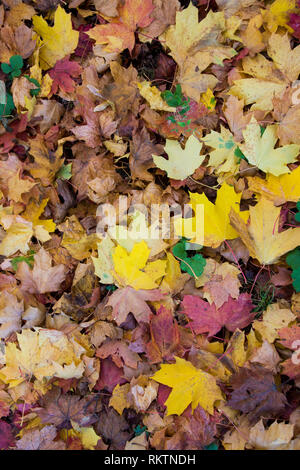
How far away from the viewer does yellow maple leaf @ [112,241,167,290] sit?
1235 millimetres

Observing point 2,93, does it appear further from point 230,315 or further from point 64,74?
point 230,315

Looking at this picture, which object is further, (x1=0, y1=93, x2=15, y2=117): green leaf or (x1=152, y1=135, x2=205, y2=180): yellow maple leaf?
(x1=0, y1=93, x2=15, y2=117): green leaf

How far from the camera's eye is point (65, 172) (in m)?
1.39

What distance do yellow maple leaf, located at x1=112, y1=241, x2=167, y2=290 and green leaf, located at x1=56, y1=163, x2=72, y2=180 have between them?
12.4 inches

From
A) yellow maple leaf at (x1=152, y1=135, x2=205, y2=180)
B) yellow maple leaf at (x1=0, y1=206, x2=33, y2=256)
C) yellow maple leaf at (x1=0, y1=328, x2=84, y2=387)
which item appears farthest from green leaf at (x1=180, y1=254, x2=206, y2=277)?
yellow maple leaf at (x1=0, y1=206, x2=33, y2=256)

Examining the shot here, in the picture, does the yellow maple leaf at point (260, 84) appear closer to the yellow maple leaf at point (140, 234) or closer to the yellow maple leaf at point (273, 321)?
the yellow maple leaf at point (140, 234)

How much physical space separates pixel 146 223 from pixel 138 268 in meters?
0.14

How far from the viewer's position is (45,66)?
1.42 m

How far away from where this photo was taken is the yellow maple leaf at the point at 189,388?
116cm

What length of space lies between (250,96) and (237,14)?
10.1 inches

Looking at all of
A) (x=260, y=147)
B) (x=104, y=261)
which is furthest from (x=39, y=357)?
(x=260, y=147)

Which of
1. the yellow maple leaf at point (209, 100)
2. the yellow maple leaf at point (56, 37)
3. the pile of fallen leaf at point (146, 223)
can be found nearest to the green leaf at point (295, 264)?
the pile of fallen leaf at point (146, 223)

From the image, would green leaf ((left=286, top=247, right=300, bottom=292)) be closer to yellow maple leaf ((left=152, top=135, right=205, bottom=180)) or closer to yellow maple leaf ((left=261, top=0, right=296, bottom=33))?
yellow maple leaf ((left=152, top=135, right=205, bottom=180))
